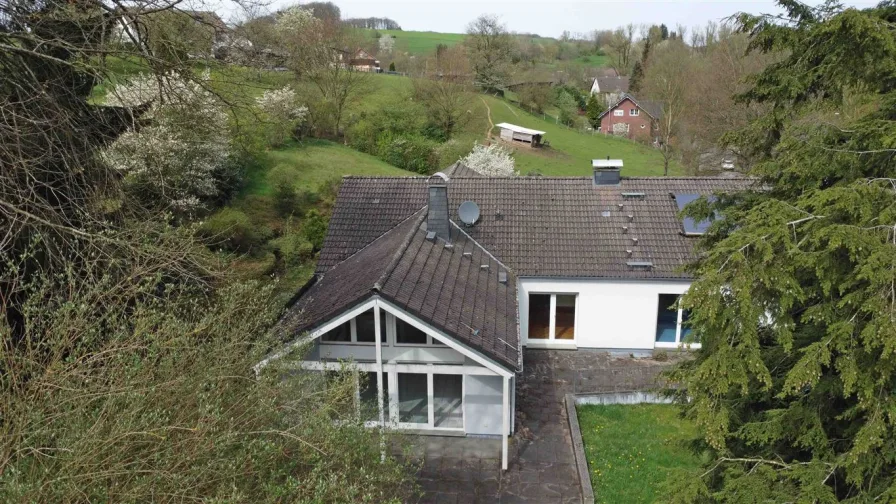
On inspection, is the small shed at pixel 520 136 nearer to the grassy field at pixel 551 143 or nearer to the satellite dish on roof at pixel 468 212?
the grassy field at pixel 551 143

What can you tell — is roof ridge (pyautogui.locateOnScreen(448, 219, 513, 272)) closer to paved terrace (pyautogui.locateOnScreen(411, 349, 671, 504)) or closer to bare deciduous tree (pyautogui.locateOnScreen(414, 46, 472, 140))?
paved terrace (pyautogui.locateOnScreen(411, 349, 671, 504))

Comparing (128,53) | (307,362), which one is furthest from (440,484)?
(128,53)

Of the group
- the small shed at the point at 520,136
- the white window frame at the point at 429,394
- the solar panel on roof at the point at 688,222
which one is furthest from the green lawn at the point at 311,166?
the white window frame at the point at 429,394

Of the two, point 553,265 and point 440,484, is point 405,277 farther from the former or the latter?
point 553,265

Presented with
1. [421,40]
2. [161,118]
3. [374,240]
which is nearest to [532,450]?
[374,240]

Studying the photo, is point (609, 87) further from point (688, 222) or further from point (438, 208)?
point (438, 208)

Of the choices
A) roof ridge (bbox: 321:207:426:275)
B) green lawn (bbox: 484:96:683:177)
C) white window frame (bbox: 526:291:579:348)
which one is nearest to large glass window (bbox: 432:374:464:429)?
white window frame (bbox: 526:291:579:348)

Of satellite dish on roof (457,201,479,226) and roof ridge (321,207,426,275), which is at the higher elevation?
satellite dish on roof (457,201,479,226)
